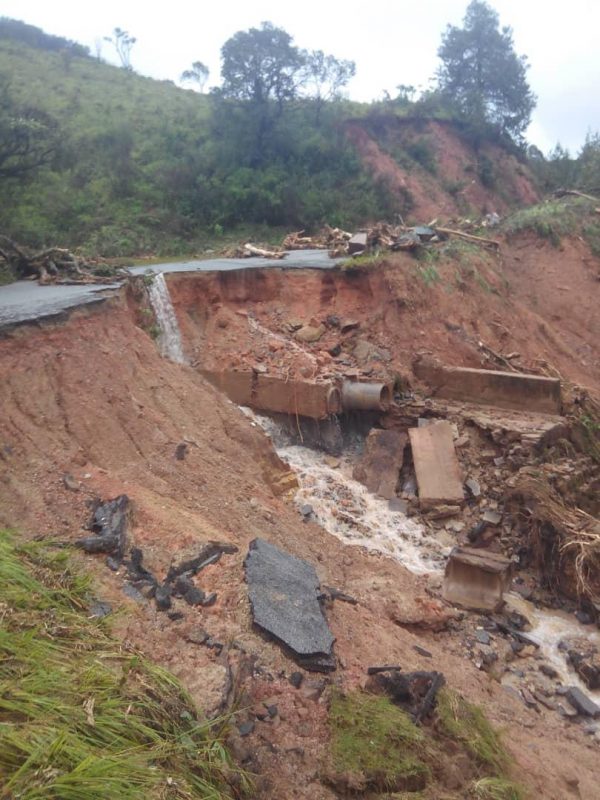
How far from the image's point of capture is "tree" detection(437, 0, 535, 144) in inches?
1088

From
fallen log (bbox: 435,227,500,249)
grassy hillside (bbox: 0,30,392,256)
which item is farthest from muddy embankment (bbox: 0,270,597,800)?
grassy hillside (bbox: 0,30,392,256)

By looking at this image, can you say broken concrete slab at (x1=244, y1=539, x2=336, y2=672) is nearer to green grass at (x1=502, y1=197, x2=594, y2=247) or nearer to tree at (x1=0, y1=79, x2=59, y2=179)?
green grass at (x1=502, y1=197, x2=594, y2=247)

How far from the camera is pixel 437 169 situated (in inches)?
1032

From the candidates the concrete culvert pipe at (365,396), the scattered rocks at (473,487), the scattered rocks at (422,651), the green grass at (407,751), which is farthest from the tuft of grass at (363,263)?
the green grass at (407,751)

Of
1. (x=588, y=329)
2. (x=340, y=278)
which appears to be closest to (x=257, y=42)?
(x=340, y=278)

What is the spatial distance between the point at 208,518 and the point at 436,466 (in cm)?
407

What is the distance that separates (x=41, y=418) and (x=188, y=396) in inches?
89.6

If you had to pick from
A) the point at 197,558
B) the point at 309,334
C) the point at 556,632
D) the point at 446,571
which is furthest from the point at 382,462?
the point at 197,558

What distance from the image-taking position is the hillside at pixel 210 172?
17844 mm

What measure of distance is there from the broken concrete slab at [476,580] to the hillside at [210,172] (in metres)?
12.7

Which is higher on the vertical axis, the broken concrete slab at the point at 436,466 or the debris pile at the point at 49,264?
the debris pile at the point at 49,264

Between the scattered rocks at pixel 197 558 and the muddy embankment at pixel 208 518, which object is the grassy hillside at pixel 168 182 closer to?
the muddy embankment at pixel 208 518

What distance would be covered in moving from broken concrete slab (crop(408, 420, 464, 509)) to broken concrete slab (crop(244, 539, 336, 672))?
3787 mm

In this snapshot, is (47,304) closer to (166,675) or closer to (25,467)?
(25,467)
